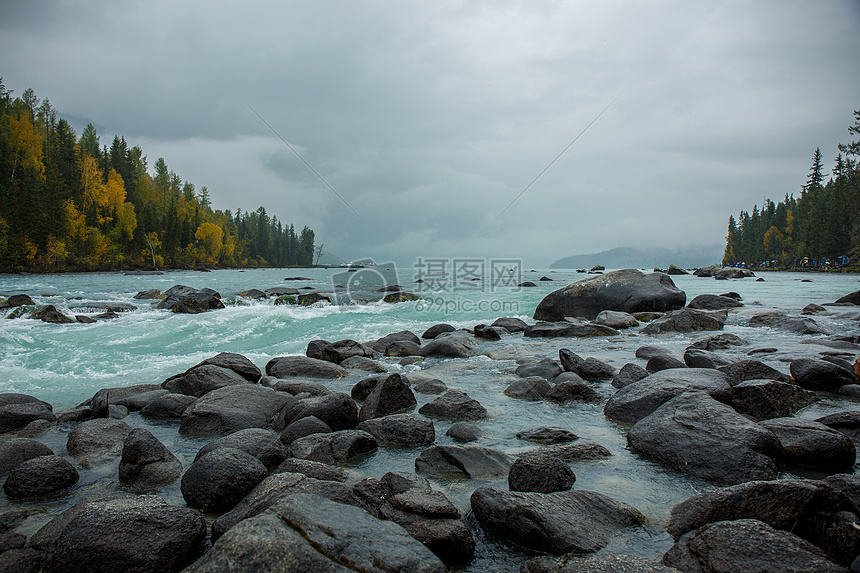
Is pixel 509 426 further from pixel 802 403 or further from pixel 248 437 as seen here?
pixel 802 403

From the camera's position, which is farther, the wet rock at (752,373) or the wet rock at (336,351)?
the wet rock at (336,351)

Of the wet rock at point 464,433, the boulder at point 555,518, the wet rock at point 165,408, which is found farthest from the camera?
the wet rock at point 165,408

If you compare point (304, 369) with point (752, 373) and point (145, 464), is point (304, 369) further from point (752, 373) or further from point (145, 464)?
point (752, 373)

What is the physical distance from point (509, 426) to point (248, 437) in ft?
10.4

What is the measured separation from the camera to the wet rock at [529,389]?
21.8 feet

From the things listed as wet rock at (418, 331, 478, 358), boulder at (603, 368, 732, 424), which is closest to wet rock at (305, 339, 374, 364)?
wet rock at (418, 331, 478, 358)

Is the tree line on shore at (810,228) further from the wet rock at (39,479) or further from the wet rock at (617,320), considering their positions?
the wet rock at (39,479)

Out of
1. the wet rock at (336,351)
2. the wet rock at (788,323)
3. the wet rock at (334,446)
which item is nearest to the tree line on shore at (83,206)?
the wet rock at (336,351)

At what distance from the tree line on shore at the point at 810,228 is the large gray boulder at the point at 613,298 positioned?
123 ft

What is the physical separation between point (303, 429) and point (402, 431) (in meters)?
1.20

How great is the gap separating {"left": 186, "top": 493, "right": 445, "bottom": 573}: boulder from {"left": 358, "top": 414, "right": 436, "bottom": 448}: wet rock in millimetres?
2161

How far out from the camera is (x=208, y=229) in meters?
78.2

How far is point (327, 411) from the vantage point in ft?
17.8

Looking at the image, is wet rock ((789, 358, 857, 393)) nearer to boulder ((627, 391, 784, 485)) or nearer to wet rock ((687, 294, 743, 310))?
boulder ((627, 391, 784, 485))
